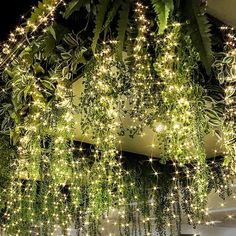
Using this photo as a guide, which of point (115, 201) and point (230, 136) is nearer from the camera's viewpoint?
point (230, 136)

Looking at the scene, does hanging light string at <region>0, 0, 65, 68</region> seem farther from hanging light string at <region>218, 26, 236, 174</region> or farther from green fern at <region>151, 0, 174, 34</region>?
hanging light string at <region>218, 26, 236, 174</region>

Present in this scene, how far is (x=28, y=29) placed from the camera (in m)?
2.32

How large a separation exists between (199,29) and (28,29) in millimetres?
1059

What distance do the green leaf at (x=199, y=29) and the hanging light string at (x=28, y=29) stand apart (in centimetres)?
73

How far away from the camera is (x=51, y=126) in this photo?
2.70 metres

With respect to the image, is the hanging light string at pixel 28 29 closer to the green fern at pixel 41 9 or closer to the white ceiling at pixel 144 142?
the green fern at pixel 41 9

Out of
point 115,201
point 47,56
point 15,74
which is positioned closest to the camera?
point 47,56

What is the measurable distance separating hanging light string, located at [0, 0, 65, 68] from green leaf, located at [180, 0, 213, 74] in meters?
0.73

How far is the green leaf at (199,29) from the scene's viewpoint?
175 centimetres

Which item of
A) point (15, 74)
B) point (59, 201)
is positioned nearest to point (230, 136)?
point (15, 74)

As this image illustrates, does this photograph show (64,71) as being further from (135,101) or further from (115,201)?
(115,201)

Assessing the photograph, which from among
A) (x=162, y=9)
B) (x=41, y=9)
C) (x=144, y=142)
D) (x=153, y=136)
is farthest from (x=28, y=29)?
(x=144, y=142)

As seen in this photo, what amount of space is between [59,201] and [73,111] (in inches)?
58.7

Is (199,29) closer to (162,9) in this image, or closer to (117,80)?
(162,9)
